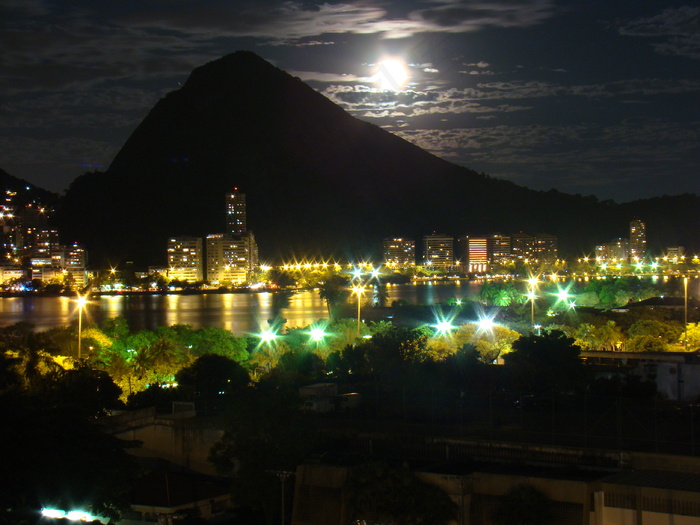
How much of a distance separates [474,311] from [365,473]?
Answer: 392 inches

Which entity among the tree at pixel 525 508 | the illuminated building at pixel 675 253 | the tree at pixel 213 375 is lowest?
the tree at pixel 525 508

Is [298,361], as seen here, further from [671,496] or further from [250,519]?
[671,496]

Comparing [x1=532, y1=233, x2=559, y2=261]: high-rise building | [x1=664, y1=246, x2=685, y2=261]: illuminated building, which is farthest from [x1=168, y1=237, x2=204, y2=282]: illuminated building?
[x1=664, y1=246, x2=685, y2=261]: illuminated building

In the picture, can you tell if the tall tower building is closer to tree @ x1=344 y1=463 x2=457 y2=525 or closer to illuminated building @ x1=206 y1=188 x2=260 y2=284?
illuminated building @ x1=206 y1=188 x2=260 y2=284

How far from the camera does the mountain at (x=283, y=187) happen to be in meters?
50.0

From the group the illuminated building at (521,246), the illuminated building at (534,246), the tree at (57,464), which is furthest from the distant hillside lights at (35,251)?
the tree at (57,464)

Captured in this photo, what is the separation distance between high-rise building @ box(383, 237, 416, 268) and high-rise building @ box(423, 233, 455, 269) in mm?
826

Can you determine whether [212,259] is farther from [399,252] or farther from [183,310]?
[183,310]

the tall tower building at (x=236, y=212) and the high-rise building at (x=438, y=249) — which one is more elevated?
the tall tower building at (x=236, y=212)

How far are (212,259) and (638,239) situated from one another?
25.9 m

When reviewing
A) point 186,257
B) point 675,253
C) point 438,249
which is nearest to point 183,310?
point 186,257

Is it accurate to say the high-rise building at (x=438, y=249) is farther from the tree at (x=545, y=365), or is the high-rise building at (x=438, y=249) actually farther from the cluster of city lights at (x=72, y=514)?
the cluster of city lights at (x=72, y=514)

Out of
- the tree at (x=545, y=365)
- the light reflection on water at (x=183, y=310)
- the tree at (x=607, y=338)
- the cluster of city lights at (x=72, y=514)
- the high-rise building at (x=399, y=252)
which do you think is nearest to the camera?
the cluster of city lights at (x=72, y=514)

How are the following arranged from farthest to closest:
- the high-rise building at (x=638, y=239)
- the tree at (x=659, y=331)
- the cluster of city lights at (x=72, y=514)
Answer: the high-rise building at (x=638, y=239) → the tree at (x=659, y=331) → the cluster of city lights at (x=72, y=514)
